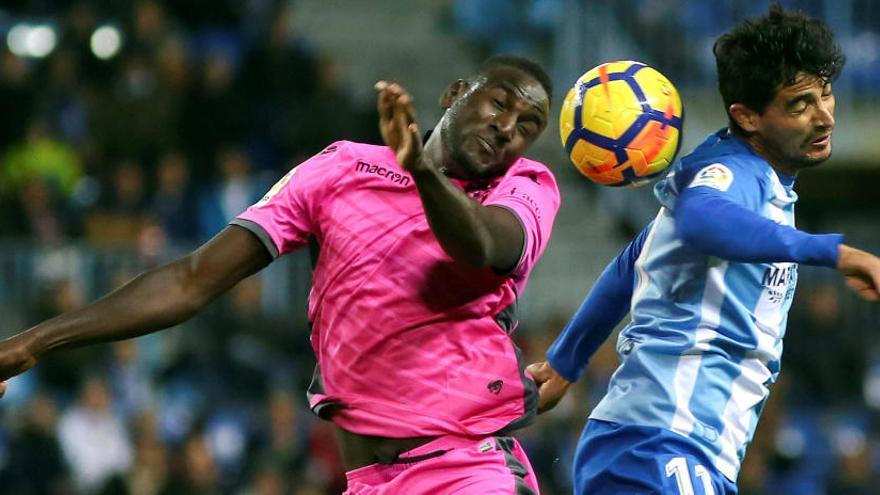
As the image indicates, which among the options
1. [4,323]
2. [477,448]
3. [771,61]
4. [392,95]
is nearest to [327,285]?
[477,448]

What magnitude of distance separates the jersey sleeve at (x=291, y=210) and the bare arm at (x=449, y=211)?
691 mm

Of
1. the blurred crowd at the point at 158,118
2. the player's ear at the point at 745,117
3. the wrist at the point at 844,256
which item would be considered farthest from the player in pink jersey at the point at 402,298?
the blurred crowd at the point at 158,118

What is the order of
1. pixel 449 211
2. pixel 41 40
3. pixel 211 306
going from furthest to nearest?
pixel 41 40
pixel 211 306
pixel 449 211

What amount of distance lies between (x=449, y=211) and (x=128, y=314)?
1116 mm

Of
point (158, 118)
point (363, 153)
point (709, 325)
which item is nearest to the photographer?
point (709, 325)

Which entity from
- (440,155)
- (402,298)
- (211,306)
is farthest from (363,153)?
(211,306)

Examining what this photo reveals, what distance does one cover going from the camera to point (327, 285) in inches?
200

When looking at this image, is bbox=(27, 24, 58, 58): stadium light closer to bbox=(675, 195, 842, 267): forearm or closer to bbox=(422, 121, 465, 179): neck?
bbox=(422, 121, 465, 179): neck

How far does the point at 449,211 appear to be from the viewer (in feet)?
14.5

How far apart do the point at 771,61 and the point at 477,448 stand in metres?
1.52

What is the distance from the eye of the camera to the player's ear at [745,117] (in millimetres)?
4992

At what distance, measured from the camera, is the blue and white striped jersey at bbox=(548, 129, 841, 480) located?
4891 mm

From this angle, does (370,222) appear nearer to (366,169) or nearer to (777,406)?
(366,169)

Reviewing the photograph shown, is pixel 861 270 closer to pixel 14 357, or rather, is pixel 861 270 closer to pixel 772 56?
pixel 772 56
